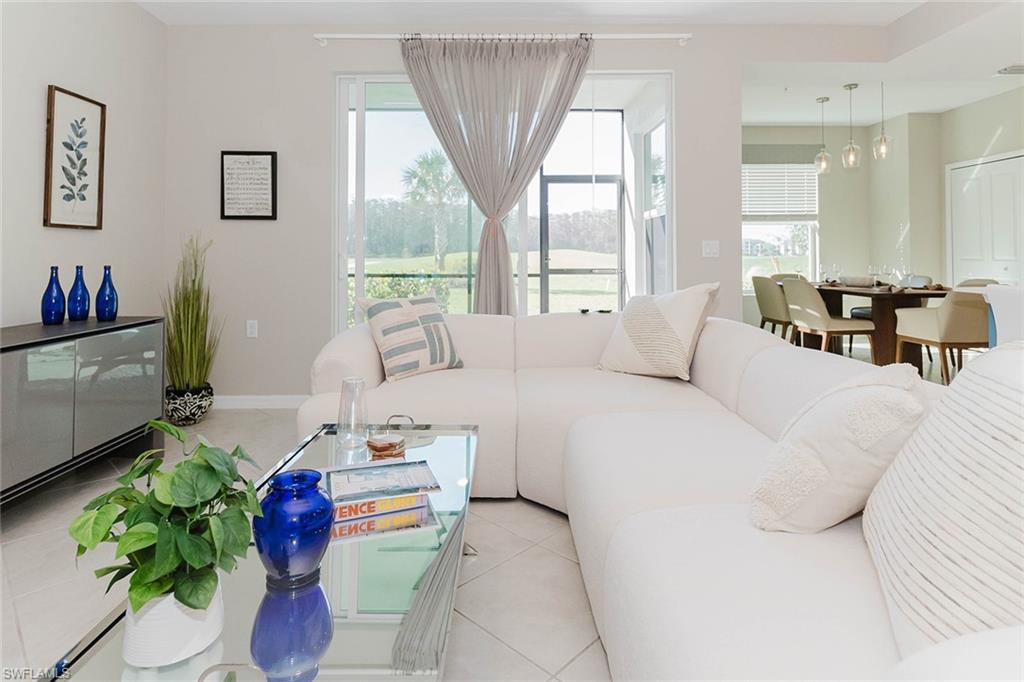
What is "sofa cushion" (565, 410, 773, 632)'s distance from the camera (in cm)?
135

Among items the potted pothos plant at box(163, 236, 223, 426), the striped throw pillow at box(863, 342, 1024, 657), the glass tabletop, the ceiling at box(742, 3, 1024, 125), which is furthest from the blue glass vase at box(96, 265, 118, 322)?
the ceiling at box(742, 3, 1024, 125)

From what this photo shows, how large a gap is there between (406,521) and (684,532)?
636 millimetres

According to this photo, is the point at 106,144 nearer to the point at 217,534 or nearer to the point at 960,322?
the point at 217,534

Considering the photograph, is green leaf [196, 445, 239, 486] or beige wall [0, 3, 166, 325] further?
beige wall [0, 3, 166, 325]

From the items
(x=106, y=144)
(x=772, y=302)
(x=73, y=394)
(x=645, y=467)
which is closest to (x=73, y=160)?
(x=106, y=144)

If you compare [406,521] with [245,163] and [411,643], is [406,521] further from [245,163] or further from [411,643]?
[245,163]

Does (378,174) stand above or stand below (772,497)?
above

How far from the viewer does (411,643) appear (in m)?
0.96

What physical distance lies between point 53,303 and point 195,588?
274cm

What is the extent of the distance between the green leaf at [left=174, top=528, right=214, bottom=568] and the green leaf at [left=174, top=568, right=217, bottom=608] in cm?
3

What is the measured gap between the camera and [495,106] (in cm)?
412

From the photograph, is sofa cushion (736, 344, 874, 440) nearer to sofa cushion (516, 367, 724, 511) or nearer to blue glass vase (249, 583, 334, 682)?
sofa cushion (516, 367, 724, 511)

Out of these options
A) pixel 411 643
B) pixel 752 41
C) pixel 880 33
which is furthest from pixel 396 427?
pixel 880 33

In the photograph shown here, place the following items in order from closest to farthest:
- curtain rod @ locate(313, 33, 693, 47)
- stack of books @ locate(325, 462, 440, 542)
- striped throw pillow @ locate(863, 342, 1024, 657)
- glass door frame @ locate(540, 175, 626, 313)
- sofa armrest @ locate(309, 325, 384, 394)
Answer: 1. striped throw pillow @ locate(863, 342, 1024, 657)
2. stack of books @ locate(325, 462, 440, 542)
3. sofa armrest @ locate(309, 325, 384, 394)
4. curtain rod @ locate(313, 33, 693, 47)
5. glass door frame @ locate(540, 175, 626, 313)
